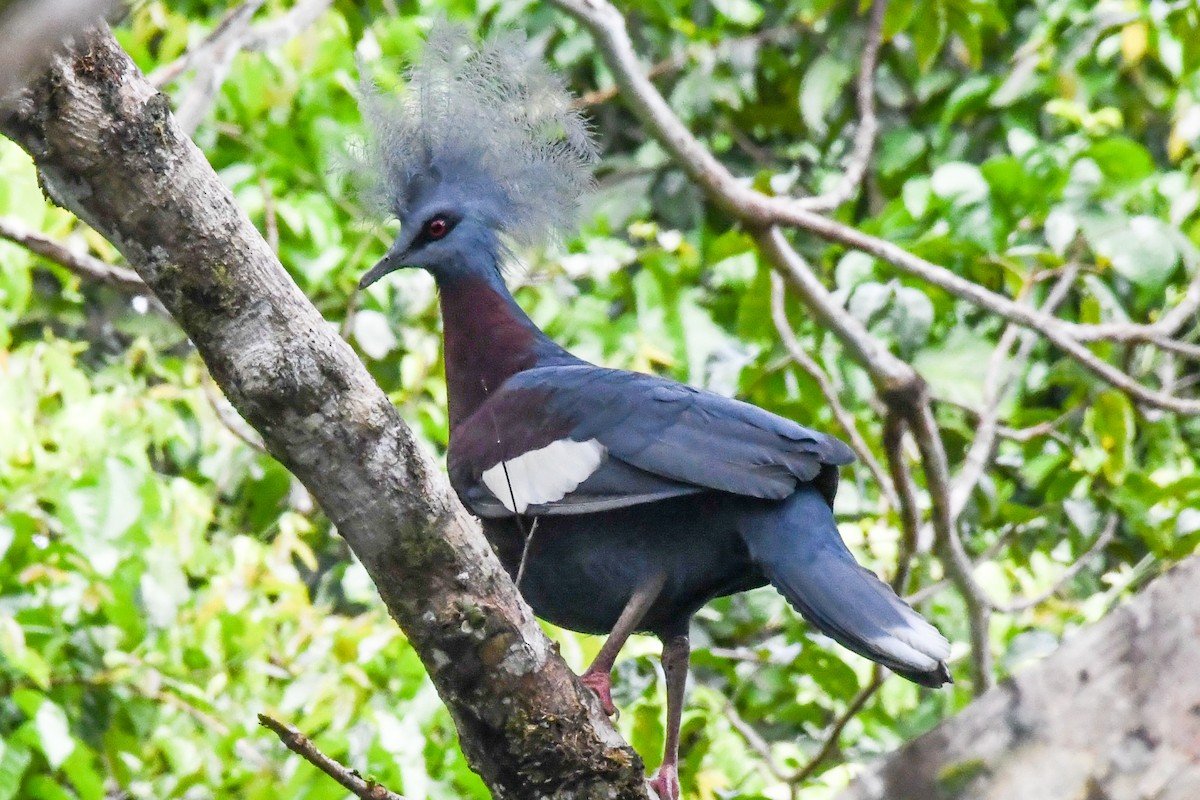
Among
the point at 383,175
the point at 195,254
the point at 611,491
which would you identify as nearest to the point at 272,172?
the point at 383,175

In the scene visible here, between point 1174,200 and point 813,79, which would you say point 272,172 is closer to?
point 813,79

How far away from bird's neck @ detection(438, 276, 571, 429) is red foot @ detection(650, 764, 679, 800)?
2.57 ft

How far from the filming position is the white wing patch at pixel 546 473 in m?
2.33

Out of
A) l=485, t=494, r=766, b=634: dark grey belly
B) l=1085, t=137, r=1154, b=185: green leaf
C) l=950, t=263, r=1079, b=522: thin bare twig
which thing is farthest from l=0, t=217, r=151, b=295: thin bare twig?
l=1085, t=137, r=1154, b=185: green leaf

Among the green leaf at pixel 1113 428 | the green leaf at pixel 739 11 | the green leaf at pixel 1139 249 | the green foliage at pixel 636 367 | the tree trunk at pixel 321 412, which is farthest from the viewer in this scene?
the green leaf at pixel 739 11

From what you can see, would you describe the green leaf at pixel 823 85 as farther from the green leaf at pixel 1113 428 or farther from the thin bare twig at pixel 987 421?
the green leaf at pixel 1113 428

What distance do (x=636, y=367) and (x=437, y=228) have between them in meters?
1.27

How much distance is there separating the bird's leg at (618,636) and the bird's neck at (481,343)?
1.93 feet

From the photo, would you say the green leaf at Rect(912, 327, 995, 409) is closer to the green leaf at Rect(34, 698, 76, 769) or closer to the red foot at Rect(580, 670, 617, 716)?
the red foot at Rect(580, 670, 617, 716)

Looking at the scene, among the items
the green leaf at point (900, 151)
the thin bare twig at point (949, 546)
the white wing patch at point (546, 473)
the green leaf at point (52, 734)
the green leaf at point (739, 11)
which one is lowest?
the green leaf at point (52, 734)

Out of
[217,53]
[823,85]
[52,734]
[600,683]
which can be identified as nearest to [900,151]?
[823,85]

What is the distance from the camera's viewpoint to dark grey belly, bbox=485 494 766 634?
92.2 inches

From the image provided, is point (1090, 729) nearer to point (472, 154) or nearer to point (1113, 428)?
point (472, 154)

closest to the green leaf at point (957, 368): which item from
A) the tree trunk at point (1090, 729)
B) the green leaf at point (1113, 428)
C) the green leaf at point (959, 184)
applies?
the green leaf at point (1113, 428)
